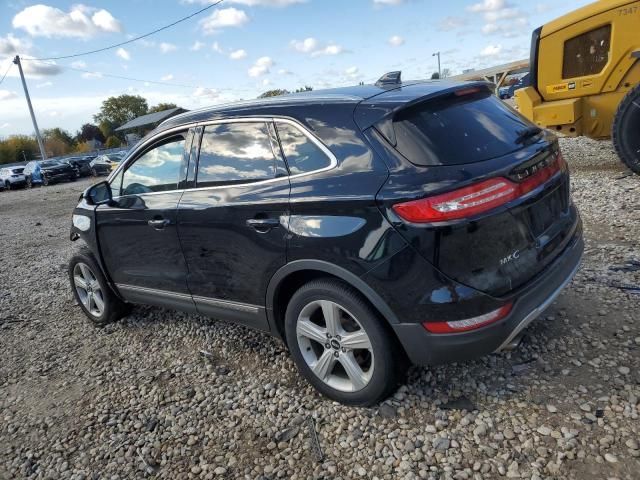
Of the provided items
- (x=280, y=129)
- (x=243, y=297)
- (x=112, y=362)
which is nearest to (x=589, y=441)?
(x=243, y=297)

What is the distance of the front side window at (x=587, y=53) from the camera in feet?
22.6

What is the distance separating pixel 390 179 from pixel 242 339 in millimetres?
2126

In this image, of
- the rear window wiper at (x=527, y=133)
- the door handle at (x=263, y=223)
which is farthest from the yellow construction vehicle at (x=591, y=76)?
the door handle at (x=263, y=223)

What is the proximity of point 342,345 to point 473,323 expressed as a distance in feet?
2.47

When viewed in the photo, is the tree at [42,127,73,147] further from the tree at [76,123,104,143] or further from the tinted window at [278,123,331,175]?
→ the tinted window at [278,123,331,175]

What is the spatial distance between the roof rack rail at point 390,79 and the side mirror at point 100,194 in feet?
7.85

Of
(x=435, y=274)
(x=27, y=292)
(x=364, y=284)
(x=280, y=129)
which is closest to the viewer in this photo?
(x=435, y=274)

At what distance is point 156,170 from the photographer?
360 centimetres

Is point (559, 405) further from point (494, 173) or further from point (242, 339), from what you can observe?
point (242, 339)

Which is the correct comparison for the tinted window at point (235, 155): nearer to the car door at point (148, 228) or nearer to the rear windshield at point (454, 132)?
the car door at point (148, 228)

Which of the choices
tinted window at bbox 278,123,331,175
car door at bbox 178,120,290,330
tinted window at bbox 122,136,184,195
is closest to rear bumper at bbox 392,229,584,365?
car door at bbox 178,120,290,330

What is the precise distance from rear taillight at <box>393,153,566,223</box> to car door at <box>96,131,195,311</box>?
181cm

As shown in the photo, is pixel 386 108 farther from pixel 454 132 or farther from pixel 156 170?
pixel 156 170

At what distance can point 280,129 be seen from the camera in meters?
2.82
